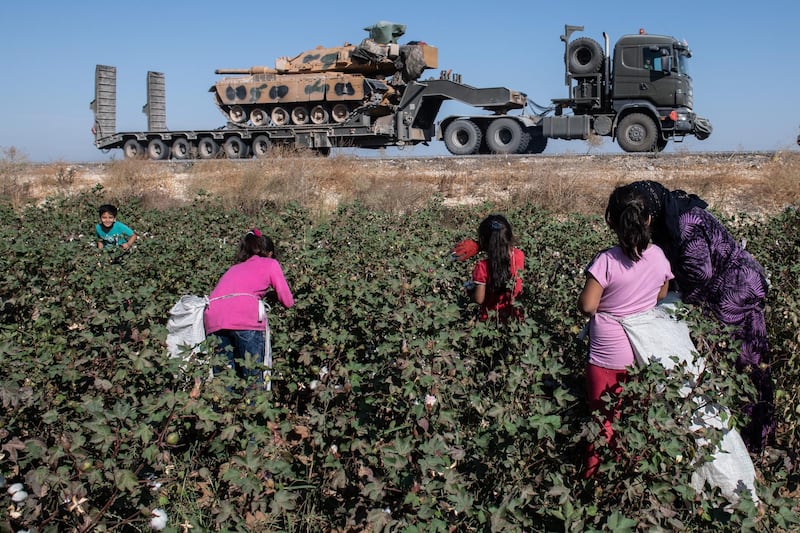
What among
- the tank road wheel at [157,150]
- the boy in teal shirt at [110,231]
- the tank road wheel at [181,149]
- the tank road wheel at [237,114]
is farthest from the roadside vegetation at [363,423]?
the tank road wheel at [157,150]

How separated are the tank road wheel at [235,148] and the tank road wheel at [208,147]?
0.28 metres

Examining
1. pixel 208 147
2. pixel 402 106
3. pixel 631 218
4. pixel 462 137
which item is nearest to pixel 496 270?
pixel 631 218

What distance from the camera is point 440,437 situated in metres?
2.78

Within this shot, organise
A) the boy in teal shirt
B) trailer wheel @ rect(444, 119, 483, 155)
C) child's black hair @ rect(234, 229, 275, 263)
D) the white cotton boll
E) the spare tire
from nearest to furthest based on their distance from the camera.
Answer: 1. the white cotton boll
2. child's black hair @ rect(234, 229, 275, 263)
3. the boy in teal shirt
4. the spare tire
5. trailer wheel @ rect(444, 119, 483, 155)

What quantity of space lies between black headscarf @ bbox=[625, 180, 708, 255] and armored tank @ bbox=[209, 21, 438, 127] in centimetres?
1835

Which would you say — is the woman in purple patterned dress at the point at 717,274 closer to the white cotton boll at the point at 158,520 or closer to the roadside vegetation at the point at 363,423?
the roadside vegetation at the point at 363,423

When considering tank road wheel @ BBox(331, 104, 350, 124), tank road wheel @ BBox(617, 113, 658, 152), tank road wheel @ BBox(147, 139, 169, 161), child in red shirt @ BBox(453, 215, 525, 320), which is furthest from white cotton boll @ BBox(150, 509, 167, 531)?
tank road wheel @ BBox(147, 139, 169, 161)

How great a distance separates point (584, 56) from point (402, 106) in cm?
527

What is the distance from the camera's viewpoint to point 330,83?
22.0 meters

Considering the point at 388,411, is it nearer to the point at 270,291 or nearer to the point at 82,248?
the point at 270,291

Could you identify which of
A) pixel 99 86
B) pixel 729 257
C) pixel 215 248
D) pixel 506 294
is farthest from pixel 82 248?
pixel 99 86

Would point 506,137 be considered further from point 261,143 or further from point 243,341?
point 243,341

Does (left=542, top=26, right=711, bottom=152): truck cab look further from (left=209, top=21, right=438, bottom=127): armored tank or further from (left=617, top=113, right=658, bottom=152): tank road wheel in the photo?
(left=209, top=21, right=438, bottom=127): armored tank

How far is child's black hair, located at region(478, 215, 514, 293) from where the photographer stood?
4332mm
